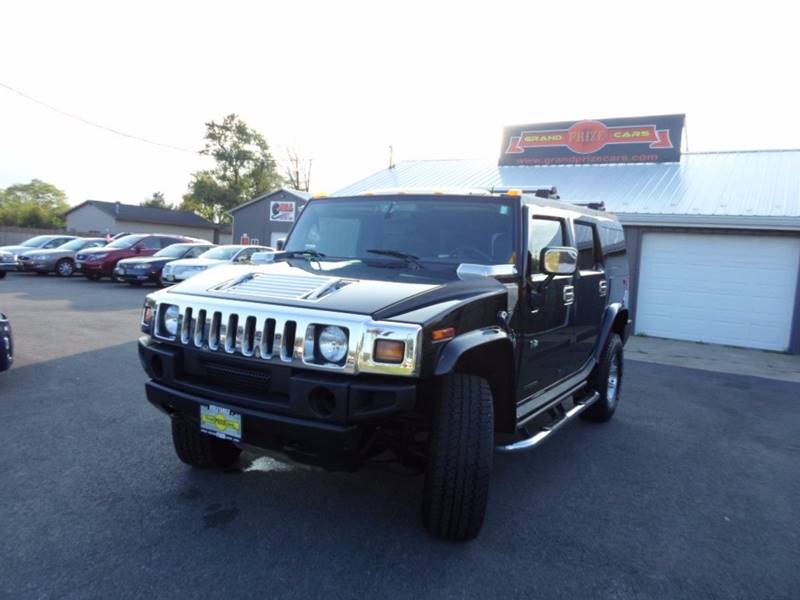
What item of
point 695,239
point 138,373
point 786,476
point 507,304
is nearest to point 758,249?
point 695,239

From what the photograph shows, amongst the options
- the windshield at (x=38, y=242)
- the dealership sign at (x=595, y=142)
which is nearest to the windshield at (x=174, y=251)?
the windshield at (x=38, y=242)

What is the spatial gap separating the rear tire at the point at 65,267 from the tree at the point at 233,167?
37401 millimetres

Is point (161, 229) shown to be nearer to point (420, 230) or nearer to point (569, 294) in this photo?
point (420, 230)

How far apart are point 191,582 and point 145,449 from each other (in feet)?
6.18

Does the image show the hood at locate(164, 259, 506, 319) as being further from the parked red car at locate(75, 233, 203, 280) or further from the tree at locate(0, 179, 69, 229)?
the tree at locate(0, 179, 69, 229)

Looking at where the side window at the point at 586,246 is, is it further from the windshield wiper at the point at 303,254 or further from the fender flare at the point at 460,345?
the windshield wiper at the point at 303,254

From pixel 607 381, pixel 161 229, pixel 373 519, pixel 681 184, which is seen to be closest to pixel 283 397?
pixel 373 519

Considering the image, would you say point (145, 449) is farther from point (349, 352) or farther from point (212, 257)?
point (212, 257)

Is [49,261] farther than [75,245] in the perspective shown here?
No

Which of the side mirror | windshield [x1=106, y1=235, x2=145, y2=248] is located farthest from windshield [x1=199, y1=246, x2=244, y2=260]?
the side mirror

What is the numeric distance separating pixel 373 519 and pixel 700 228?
10866 mm

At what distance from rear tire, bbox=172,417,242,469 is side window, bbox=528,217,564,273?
2293 mm

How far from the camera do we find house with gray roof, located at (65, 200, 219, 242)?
51.2m

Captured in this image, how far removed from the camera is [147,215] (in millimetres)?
52875
